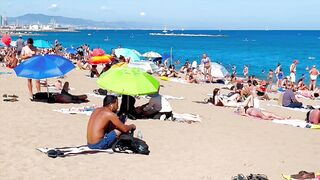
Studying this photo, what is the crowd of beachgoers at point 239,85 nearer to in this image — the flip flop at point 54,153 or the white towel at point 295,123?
the white towel at point 295,123

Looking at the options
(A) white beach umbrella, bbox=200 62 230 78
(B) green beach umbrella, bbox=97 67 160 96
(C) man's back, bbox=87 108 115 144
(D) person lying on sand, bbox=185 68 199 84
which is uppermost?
(B) green beach umbrella, bbox=97 67 160 96

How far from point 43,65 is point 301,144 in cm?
630

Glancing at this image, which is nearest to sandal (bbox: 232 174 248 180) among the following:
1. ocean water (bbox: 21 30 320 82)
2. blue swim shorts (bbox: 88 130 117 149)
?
blue swim shorts (bbox: 88 130 117 149)

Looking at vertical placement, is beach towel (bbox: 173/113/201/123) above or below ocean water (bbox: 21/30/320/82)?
above

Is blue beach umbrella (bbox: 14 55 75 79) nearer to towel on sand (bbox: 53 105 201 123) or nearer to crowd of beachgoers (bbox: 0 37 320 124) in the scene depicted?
towel on sand (bbox: 53 105 201 123)

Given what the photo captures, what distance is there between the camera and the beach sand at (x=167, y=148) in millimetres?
6844

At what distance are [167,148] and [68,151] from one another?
177cm

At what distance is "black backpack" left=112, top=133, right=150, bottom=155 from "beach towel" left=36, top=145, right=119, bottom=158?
139mm

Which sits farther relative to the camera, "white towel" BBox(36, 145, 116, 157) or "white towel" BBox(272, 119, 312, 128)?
"white towel" BBox(272, 119, 312, 128)

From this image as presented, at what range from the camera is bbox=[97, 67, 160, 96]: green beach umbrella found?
976 cm

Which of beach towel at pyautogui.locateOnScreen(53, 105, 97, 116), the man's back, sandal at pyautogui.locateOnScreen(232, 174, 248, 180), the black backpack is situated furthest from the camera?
beach towel at pyautogui.locateOnScreen(53, 105, 97, 116)

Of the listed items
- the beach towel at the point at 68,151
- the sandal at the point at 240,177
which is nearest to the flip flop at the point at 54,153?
the beach towel at the point at 68,151

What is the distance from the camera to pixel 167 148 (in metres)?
8.36

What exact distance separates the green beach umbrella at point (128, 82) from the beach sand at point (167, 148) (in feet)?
2.66
